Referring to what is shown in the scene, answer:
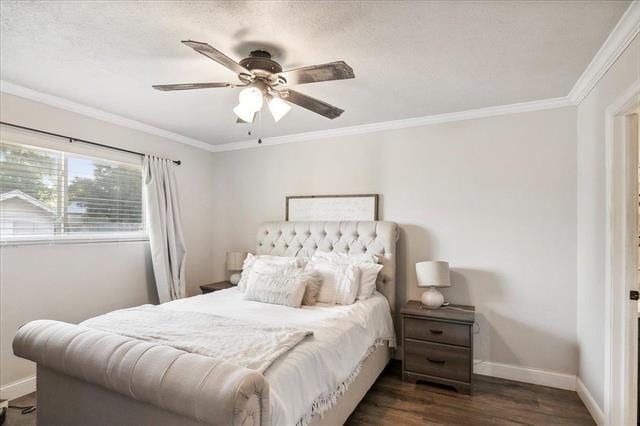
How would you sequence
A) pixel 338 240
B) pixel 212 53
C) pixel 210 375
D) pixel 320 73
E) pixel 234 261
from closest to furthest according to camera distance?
pixel 210 375 < pixel 212 53 < pixel 320 73 < pixel 338 240 < pixel 234 261

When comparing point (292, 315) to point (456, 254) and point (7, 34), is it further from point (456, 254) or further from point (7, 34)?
point (7, 34)

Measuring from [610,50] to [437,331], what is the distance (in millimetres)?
2281

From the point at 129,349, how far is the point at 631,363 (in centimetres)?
279

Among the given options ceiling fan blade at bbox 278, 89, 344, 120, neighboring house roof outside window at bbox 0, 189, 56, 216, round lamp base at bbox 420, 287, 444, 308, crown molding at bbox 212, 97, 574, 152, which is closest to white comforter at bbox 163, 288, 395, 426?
round lamp base at bbox 420, 287, 444, 308

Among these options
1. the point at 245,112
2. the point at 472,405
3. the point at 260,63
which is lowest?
the point at 472,405

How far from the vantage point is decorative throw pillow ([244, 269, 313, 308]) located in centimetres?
281

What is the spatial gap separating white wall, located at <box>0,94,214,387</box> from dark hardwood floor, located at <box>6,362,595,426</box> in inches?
25.4

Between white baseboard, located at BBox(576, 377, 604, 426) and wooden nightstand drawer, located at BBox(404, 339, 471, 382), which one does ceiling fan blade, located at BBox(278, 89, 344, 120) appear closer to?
wooden nightstand drawer, located at BBox(404, 339, 471, 382)

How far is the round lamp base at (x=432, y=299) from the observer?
304 centimetres

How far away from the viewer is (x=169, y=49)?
82.4 inches

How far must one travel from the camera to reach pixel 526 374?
9.78ft

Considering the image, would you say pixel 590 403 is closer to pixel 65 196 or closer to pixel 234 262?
pixel 234 262

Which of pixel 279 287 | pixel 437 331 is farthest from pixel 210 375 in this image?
A: pixel 437 331

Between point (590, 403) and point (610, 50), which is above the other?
point (610, 50)
